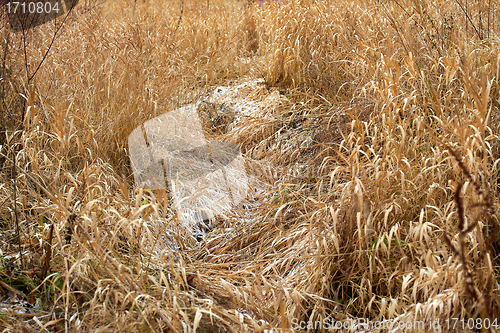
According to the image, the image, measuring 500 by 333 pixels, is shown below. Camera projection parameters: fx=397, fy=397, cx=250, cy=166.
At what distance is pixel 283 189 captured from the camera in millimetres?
2311

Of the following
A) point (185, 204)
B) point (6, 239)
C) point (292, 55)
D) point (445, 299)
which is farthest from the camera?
point (292, 55)

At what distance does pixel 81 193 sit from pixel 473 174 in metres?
1.75

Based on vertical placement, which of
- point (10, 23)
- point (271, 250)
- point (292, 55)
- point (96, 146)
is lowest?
point (271, 250)

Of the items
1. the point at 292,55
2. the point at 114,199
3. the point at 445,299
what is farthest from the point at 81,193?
the point at 292,55

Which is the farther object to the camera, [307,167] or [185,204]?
[307,167]

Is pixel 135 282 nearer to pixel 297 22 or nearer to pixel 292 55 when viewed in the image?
pixel 292 55

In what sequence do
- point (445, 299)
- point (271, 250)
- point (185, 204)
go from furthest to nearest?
point (185, 204) < point (271, 250) < point (445, 299)

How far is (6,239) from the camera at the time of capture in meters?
1.89

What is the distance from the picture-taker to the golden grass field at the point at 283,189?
4.87ft

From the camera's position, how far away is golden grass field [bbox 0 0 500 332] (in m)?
1.48

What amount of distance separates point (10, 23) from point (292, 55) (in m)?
2.20

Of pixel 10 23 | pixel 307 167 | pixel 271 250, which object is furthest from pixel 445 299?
pixel 10 23

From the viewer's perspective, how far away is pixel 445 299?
137 centimetres

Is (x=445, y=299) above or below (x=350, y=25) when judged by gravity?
below
